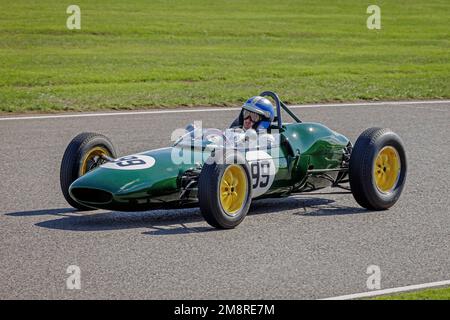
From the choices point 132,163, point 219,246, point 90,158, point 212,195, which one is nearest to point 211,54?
point 90,158

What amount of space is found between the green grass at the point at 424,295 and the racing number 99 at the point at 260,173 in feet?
8.00

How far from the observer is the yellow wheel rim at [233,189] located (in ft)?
27.8

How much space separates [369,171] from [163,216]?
1.98 metres

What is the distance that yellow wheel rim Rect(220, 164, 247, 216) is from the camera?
8.48m

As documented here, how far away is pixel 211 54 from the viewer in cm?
2412

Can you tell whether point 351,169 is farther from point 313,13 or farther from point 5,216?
point 313,13

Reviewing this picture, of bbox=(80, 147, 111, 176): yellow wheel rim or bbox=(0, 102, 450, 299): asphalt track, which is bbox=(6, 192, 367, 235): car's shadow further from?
bbox=(80, 147, 111, 176): yellow wheel rim

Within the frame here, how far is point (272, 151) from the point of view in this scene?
9266 millimetres

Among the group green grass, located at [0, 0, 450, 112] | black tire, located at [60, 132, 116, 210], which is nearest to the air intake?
black tire, located at [60, 132, 116, 210]

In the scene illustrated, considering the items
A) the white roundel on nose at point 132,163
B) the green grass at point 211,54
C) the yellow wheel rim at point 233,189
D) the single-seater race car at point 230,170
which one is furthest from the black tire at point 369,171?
the green grass at point 211,54

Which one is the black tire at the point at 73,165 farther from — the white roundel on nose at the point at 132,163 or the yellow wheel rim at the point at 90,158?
the white roundel on nose at the point at 132,163

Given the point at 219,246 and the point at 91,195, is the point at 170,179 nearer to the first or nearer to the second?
the point at 91,195

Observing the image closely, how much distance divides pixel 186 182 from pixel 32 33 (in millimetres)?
18870
